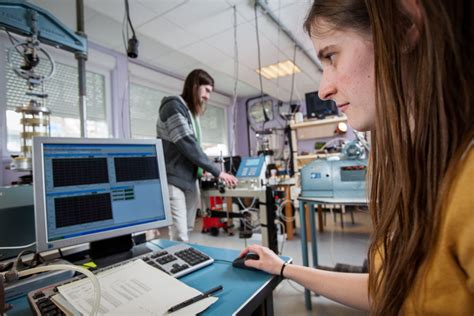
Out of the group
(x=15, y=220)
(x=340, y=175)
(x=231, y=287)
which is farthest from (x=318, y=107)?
(x=15, y=220)

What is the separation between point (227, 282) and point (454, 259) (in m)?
0.42

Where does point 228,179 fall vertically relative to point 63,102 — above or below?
below

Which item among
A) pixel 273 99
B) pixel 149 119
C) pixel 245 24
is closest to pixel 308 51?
pixel 245 24

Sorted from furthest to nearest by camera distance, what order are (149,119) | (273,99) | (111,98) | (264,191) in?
(273,99), (149,119), (111,98), (264,191)

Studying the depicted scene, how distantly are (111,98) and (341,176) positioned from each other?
134 inches

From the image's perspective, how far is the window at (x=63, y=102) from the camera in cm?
257

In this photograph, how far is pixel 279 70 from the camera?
422cm

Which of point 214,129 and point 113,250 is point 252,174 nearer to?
point 113,250

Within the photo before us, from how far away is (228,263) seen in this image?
26.4 inches

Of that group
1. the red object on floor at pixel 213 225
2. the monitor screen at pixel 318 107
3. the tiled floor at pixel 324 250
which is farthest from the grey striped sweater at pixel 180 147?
the monitor screen at pixel 318 107

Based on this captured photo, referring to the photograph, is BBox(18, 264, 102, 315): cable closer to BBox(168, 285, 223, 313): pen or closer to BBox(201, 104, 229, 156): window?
BBox(168, 285, 223, 313): pen

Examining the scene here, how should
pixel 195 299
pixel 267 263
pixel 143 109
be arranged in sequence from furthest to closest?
pixel 143 109
pixel 267 263
pixel 195 299

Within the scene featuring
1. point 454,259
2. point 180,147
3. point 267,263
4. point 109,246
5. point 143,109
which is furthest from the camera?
point 143,109

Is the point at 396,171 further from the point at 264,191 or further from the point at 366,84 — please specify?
the point at 264,191
